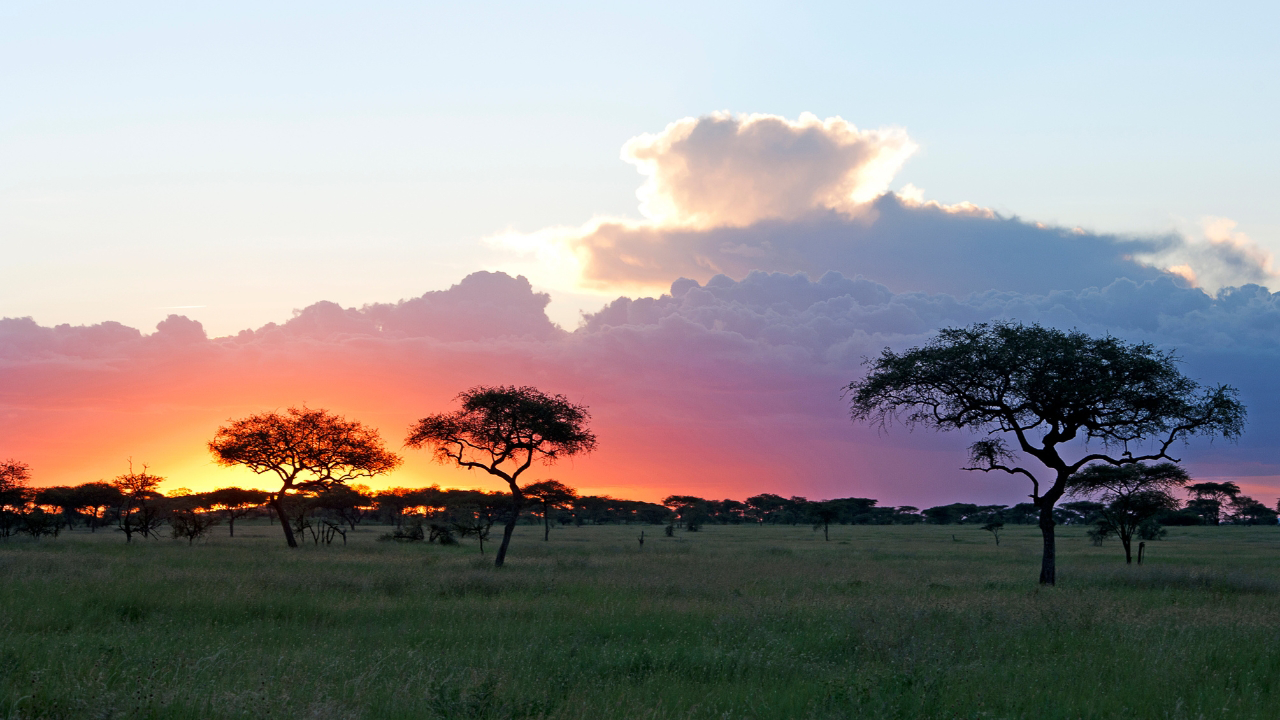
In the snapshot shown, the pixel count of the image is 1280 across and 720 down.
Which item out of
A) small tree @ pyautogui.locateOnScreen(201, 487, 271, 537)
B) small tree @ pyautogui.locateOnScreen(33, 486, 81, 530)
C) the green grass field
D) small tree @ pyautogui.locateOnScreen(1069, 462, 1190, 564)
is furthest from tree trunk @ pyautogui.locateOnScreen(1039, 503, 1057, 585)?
small tree @ pyautogui.locateOnScreen(33, 486, 81, 530)

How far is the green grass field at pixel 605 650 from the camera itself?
870 cm

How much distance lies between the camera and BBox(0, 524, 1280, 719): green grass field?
8695 millimetres

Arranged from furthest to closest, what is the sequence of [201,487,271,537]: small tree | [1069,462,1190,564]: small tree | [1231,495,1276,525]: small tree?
1. [1231,495,1276,525]: small tree
2. [201,487,271,537]: small tree
3. [1069,462,1190,564]: small tree

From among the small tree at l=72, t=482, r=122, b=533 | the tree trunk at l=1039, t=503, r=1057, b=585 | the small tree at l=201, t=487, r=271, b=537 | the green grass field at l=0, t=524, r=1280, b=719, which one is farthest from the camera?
the small tree at l=72, t=482, r=122, b=533

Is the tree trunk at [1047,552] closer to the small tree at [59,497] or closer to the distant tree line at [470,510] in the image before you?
the distant tree line at [470,510]

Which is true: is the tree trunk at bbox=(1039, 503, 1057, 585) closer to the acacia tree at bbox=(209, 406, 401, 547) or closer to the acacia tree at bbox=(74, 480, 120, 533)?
the acacia tree at bbox=(209, 406, 401, 547)

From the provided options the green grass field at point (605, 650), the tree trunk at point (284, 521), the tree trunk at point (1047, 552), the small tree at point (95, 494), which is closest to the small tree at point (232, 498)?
the small tree at point (95, 494)

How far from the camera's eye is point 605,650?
12.0 m

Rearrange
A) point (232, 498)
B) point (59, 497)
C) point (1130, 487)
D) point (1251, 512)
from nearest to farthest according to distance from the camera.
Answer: point (1130, 487) < point (232, 498) < point (59, 497) < point (1251, 512)

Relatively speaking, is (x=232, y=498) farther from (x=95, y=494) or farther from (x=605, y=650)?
(x=605, y=650)

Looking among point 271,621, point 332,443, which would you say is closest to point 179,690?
point 271,621

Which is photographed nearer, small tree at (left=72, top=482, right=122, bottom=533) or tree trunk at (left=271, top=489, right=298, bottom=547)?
tree trunk at (left=271, top=489, right=298, bottom=547)

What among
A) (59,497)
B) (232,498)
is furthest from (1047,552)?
(59,497)

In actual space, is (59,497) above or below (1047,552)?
below
